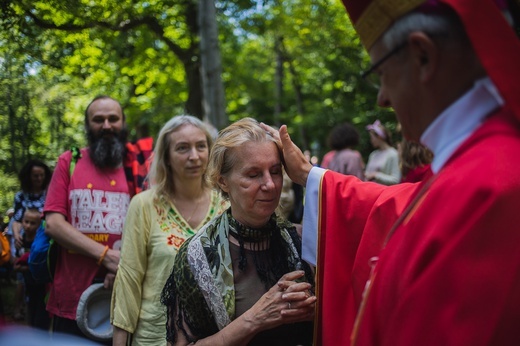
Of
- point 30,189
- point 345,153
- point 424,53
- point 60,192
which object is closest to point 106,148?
point 60,192

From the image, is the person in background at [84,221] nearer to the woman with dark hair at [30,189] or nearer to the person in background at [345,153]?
the woman with dark hair at [30,189]

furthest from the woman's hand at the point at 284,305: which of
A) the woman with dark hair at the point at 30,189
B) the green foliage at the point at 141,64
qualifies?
the woman with dark hair at the point at 30,189

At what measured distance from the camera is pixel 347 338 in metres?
1.89

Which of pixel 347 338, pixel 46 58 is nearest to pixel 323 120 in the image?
pixel 46 58

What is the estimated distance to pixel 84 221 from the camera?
383cm

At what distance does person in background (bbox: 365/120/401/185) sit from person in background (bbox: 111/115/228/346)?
341 centimetres

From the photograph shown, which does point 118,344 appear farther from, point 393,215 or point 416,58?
point 416,58

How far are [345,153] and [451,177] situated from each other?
519 cm

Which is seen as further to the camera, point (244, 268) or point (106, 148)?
point (106, 148)

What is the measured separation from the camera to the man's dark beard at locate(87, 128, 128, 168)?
397 centimetres

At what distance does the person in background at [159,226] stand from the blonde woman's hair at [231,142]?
0.86m

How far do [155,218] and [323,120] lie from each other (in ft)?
43.5

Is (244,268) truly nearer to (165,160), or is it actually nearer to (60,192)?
(165,160)

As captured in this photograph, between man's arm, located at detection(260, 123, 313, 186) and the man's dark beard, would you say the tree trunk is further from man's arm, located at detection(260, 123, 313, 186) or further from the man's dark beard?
man's arm, located at detection(260, 123, 313, 186)
